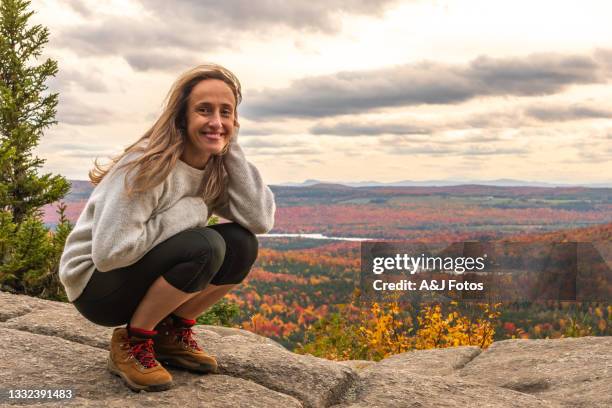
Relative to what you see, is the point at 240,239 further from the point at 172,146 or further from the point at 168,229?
the point at 172,146

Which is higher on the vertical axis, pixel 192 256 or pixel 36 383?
pixel 192 256

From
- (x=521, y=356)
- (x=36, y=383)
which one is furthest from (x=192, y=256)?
(x=521, y=356)

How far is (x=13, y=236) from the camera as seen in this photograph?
8609 mm

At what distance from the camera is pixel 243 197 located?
3.88 meters

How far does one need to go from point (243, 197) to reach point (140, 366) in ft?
3.80

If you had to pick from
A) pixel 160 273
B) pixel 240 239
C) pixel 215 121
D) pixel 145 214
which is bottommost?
pixel 160 273

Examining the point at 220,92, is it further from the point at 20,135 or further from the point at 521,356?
the point at 20,135

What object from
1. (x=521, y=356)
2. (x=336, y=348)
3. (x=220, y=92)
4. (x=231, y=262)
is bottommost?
(x=336, y=348)

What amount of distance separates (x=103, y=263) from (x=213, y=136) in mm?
924

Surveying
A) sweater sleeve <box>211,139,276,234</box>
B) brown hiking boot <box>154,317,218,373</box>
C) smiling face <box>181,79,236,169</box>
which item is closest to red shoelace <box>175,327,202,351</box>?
brown hiking boot <box>154,317,218,373</box>

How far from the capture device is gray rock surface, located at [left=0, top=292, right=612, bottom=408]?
381 cm

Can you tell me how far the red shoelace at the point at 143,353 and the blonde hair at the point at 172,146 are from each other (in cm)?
92

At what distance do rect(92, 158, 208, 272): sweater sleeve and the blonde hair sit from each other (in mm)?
67

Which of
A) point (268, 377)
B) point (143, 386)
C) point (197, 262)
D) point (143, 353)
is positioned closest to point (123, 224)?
point (197, 262)
